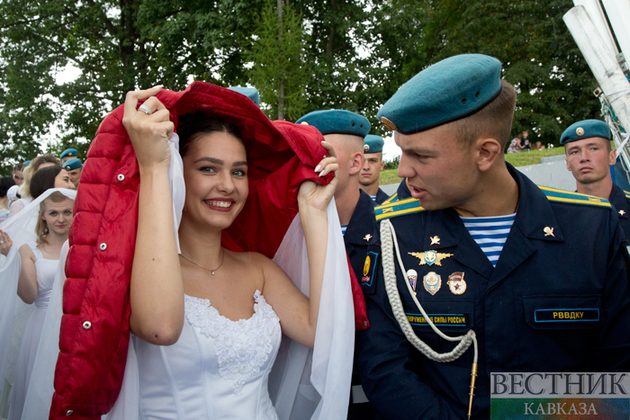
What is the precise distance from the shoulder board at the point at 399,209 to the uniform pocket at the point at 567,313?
681 millimetres

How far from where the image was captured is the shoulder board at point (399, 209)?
2328 millimetres

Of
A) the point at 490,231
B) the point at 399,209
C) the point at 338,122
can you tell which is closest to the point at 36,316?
the point at 338,122

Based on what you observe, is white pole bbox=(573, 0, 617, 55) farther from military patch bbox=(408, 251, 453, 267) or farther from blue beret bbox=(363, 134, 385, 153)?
blue beret bbox=(363, 134, 385, 153)

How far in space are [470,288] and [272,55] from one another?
13900mm

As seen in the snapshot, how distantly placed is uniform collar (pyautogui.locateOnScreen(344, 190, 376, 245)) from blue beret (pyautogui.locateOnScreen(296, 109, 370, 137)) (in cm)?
74

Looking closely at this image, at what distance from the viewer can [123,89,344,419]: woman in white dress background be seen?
5.70 ft

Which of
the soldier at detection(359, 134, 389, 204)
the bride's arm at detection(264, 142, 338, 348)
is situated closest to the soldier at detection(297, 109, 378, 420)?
the bride's arm at detection(264, 142, 338, 348)

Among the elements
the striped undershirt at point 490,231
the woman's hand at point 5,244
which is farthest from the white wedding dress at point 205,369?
the woman's hand at point 5,244

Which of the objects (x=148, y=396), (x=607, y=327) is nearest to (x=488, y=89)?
(x=607, y=327)

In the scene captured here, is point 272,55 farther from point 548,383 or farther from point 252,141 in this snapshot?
point 548,383

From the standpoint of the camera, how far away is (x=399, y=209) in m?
2.37

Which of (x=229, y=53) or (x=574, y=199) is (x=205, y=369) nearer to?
(x=574, y=199)

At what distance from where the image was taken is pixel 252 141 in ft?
7.90

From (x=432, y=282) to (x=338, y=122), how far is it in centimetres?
193
